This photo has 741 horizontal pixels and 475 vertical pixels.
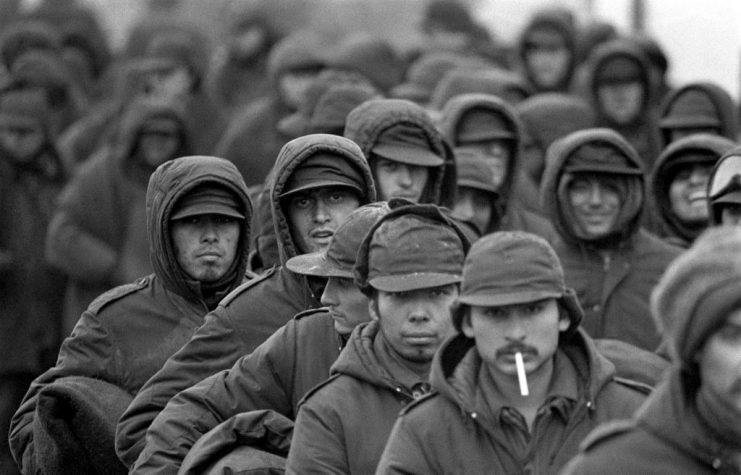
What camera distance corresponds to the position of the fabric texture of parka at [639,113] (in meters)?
13.6

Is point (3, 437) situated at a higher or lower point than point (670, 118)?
lower

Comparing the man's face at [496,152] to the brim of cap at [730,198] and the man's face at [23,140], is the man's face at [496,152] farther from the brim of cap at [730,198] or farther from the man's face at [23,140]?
the man's face at [23,140]

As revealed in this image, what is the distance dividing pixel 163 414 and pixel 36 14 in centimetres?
1408

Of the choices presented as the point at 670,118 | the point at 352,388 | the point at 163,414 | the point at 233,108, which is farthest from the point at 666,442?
the point at 233,108

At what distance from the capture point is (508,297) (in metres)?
6.22

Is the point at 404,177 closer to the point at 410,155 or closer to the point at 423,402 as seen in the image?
the point at 410,155

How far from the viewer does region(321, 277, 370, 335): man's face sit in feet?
24.8

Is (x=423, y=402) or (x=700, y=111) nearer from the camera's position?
(x=423, y=402)

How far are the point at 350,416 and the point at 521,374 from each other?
2.90 feet

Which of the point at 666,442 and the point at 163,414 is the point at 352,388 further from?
the point at 666,442

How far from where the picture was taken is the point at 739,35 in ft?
68.0

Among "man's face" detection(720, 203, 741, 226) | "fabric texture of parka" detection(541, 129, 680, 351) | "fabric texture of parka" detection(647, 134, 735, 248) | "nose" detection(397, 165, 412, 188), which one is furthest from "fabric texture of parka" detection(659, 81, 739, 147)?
"man's face" detection(720, 203, 741, 226)

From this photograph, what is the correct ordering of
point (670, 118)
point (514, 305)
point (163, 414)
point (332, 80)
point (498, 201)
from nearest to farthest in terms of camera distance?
point (514, 305) → point (163, 414) → point (498, 201) → point (670, 118) → point (332, 80)

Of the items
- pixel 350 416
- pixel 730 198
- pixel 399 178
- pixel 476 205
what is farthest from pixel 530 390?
pixel 476 205
